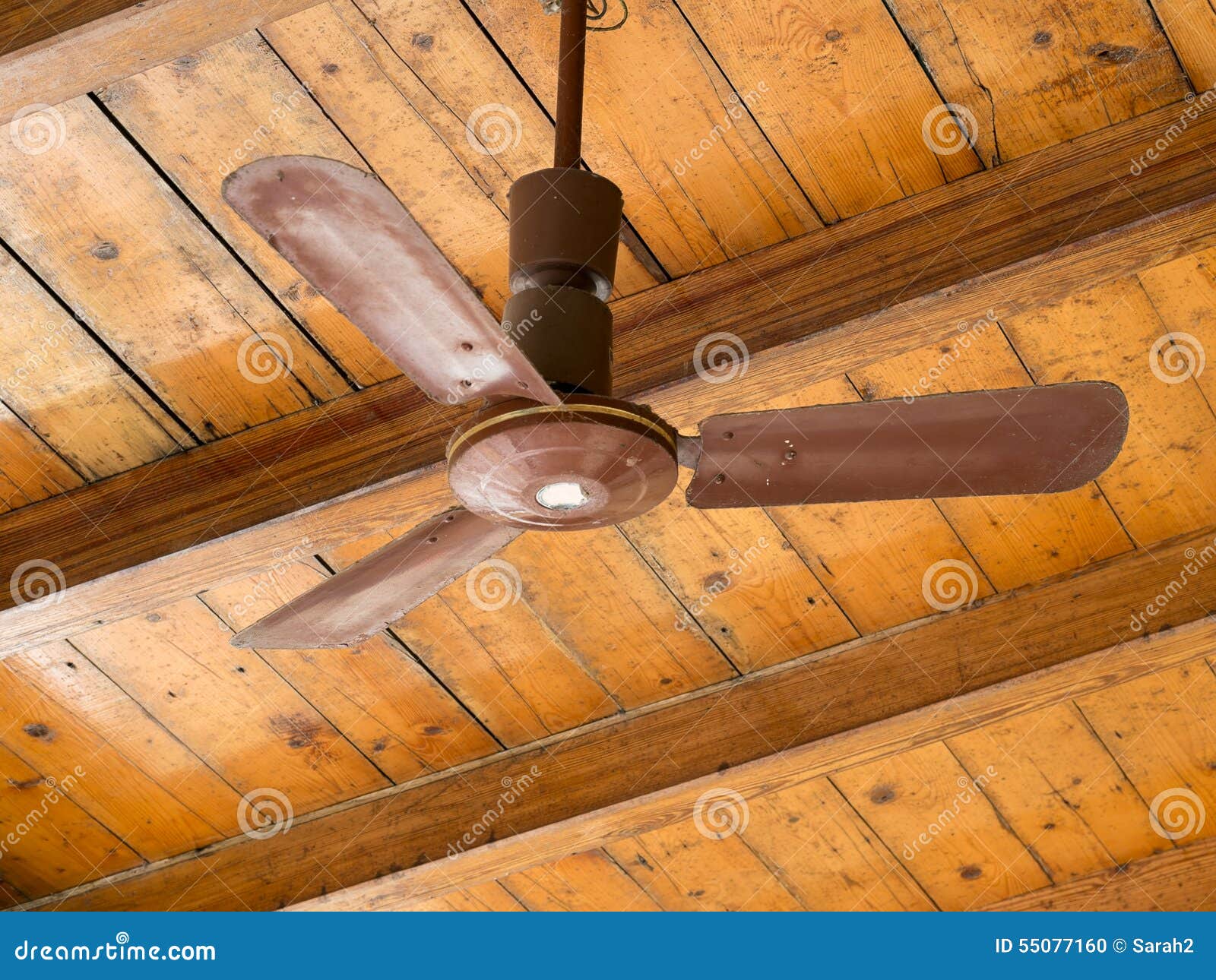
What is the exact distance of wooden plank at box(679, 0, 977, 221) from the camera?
7.93 ft

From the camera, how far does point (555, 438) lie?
177cm

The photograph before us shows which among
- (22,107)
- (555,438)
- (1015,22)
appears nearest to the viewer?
(555,438)

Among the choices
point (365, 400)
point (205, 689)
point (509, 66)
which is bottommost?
point (205, 689)

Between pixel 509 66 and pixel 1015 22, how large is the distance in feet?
2.94

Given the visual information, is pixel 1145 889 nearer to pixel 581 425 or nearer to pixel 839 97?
pixel 839 97
